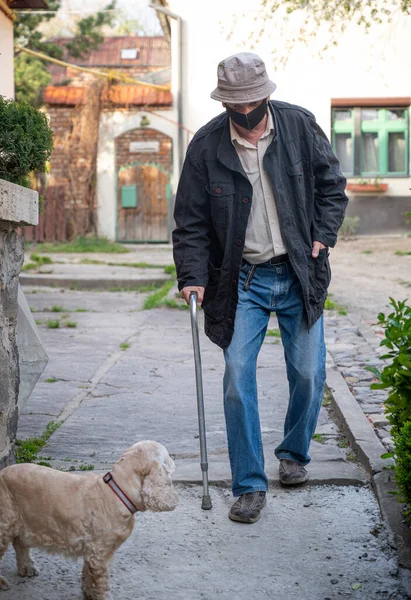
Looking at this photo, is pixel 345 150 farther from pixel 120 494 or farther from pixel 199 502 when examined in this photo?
pixel 120 494

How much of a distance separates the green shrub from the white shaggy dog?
105 cm

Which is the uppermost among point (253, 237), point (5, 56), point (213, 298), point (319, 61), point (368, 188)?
point (319, 61)

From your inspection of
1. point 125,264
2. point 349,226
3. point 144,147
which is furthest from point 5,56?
point 349,226

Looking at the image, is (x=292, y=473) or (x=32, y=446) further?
(x=32, y=446)

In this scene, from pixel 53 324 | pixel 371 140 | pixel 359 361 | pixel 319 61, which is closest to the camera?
pixel 359 361

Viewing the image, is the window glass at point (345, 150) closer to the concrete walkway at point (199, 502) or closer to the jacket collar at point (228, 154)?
the concrete walkway at point (199, 502)

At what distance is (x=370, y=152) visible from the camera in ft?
72.7

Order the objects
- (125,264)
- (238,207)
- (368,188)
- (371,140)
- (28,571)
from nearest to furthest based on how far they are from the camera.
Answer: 1. (28,571)
2. (238,207)
3. (125,264)
4. (368,188)
5. (371,140)

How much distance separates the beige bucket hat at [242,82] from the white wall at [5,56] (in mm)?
8547

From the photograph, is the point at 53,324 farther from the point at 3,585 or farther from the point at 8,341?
the point at 3,585

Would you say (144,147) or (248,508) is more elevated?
(144,147)

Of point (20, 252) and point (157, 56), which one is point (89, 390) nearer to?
point (20, 252)

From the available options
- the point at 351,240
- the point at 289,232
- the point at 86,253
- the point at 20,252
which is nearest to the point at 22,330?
the point at 20,252

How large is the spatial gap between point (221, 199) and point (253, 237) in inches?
9.5
